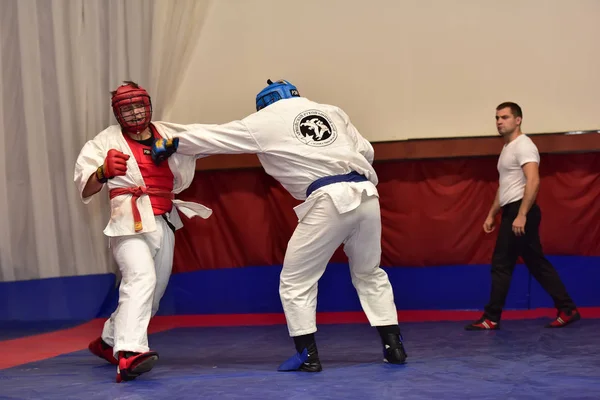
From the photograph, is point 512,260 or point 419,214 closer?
point 512,260

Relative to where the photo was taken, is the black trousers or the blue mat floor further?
the black trousers

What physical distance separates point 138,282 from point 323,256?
1.01m

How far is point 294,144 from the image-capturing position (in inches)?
161

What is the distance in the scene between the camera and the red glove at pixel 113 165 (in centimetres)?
405

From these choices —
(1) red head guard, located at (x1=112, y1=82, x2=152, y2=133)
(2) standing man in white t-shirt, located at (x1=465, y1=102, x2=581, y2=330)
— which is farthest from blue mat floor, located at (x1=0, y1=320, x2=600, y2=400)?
(1) red head guard, located at (x1=112, y1=82, x2=152, y2=133)

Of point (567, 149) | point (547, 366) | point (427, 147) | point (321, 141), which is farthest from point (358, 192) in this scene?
point (567, 149)

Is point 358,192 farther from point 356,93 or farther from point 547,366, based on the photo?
point 356,93

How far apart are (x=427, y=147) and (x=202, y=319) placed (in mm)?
2502

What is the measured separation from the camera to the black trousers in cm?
543

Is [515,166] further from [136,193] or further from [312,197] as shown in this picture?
[136,193]

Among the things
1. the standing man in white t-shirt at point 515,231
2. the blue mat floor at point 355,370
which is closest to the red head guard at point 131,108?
the blue mat floor at point 355,370

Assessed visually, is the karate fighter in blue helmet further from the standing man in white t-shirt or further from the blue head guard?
the standing man in white t-shirt

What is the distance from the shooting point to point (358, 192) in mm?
4047

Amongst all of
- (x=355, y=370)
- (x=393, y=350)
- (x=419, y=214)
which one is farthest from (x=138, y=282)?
(x=419, y=214)
